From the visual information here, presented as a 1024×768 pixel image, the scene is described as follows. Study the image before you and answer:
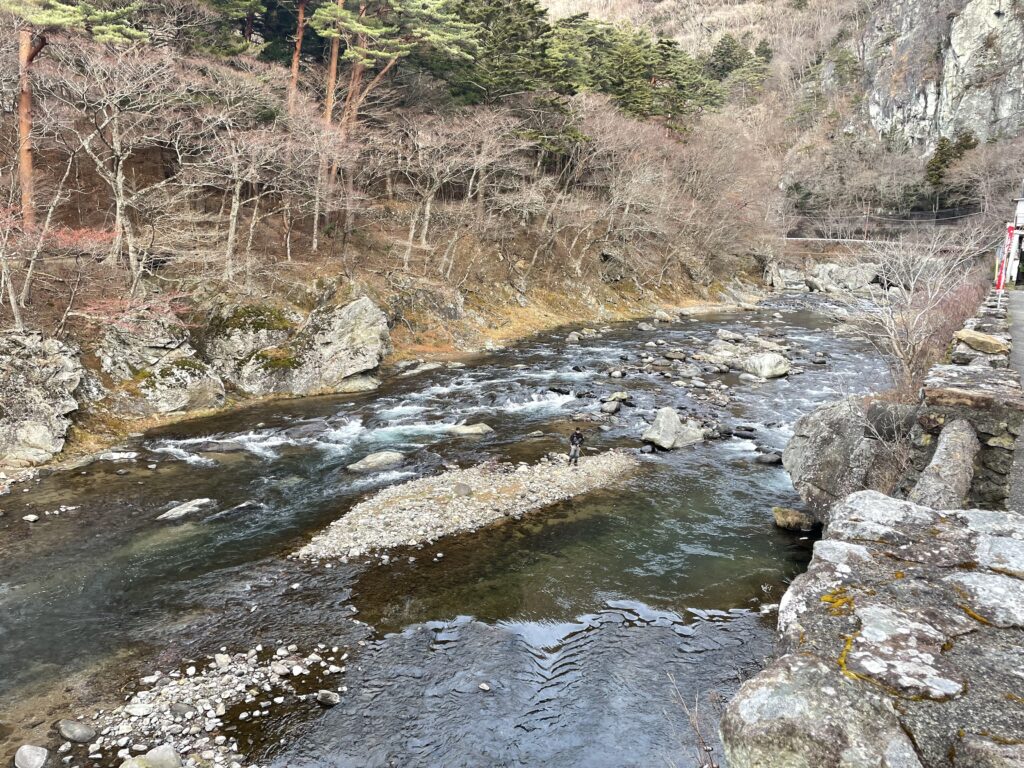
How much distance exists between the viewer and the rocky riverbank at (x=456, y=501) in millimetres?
11969

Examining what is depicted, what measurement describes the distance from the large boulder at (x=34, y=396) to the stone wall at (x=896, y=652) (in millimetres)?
18288

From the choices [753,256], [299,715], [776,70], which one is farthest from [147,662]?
[776,70]

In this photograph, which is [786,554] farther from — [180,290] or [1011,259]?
[1011,259]

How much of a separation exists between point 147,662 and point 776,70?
116288mm

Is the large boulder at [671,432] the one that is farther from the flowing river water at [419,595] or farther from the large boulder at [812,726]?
the large boulder at [812,726]

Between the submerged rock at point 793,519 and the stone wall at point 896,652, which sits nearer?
the stone wall at point 896,652

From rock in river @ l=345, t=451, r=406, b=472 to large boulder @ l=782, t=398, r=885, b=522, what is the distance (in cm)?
1032

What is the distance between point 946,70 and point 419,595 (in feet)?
288

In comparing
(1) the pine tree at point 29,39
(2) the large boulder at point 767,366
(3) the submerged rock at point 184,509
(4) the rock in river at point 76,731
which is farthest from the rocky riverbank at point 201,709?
(2) the large boulder at point 767,366

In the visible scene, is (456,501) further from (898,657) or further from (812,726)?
(812,726)

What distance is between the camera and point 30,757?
6.66 m

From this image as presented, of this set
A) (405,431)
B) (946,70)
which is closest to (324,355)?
(405,431)

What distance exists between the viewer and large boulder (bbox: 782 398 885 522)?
10.6 metres

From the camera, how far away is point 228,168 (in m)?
24.4
